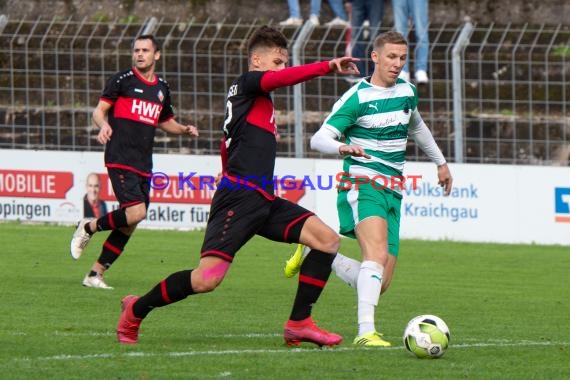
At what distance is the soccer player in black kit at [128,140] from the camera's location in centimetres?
1307

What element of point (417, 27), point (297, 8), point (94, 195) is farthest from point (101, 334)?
point (297, 8)

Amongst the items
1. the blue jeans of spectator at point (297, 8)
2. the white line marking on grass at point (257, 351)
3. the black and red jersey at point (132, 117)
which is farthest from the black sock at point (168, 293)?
the blue jeans of spectator at point (297, 8)

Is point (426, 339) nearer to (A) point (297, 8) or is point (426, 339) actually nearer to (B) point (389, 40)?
(B) point (389, 40)

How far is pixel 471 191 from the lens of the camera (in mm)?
19125

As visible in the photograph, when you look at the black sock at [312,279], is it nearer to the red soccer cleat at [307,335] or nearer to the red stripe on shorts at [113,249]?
the red soccer cleat at [307,335]

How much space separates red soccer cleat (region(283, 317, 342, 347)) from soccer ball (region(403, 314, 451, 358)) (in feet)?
1.84

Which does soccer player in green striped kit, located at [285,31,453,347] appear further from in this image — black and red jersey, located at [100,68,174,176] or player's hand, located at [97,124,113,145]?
black and red jersey, located at [100,68,174,176]

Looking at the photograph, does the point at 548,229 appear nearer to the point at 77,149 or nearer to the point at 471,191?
the point at 471,191

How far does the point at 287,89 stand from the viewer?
21141mm

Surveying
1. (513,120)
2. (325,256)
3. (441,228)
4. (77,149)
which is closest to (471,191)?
(441,228)

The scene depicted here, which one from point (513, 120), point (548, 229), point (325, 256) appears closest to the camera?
point (325, 256)

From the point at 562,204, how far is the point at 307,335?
1055 centimetres

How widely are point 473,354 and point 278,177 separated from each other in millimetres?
11100

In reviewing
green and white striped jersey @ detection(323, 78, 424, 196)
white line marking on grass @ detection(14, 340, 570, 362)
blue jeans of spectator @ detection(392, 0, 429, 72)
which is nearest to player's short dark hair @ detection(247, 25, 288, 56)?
green and white striped jersey @ detection(323, 78, 424, 196)
